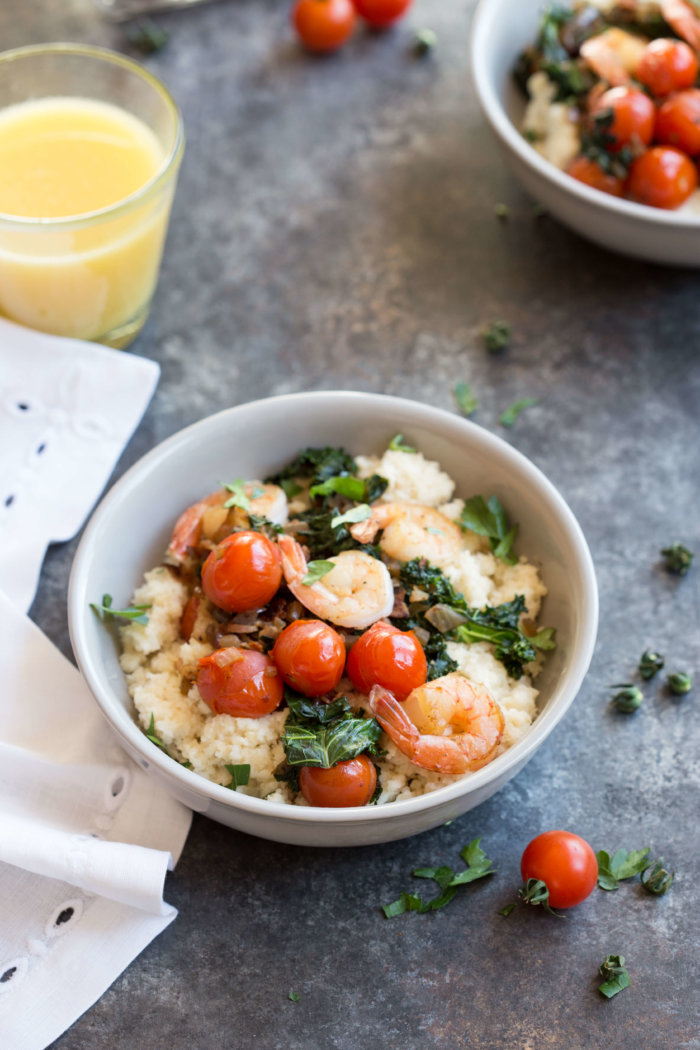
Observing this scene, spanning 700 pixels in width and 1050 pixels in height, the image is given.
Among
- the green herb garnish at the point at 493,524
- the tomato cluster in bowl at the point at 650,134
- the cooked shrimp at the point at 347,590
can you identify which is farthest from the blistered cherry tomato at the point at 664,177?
the cooked shrimp at the point at 347,590

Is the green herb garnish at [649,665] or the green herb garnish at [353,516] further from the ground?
the green herb garnish at [353,516]

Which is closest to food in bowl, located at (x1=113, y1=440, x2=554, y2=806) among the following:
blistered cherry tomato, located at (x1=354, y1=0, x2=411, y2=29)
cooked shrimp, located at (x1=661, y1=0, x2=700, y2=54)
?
cooked shrimp, located at (x1=661, y1=0, x2=700, y2=54)

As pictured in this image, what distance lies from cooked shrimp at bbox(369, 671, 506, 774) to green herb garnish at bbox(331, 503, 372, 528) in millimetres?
459

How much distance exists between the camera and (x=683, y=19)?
132 inches

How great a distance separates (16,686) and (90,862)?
529 mm

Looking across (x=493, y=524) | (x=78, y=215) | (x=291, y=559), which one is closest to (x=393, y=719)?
(x=291, y=559)

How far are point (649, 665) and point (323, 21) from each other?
2.69 meters

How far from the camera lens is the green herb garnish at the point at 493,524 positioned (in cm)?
264

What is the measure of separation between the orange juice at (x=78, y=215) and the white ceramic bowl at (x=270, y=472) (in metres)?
0.67

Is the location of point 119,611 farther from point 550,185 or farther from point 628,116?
point 628,116

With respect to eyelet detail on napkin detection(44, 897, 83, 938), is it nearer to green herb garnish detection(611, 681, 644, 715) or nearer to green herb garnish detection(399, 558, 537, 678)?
green herb garnish detection(399, 558, 537, 678)

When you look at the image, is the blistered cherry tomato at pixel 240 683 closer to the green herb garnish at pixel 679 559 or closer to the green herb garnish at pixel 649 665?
the green herb garnish at pixel 649 665

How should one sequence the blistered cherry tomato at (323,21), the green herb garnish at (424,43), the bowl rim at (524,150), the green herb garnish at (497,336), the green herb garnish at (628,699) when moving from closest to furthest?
1. the green herb garnish at (628,699)
2. the bowl rim at (524,150)
3. the green herb garnish at (497,336)
4. the blistered cherry tomato at (323,21)
5. the green herb garnish at (424,43)

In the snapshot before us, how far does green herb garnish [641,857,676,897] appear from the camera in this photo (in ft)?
7.84
